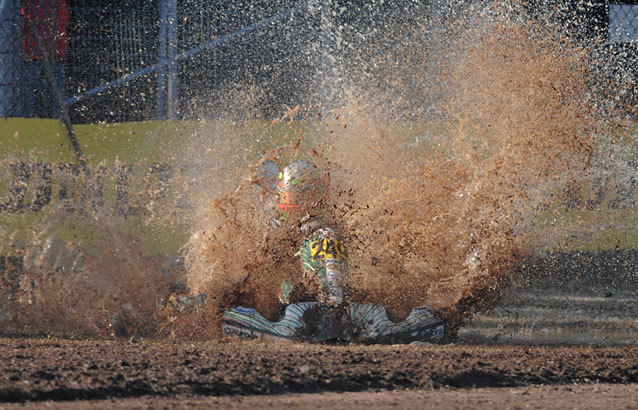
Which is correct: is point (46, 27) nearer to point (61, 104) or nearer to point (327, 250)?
point (61, 104)

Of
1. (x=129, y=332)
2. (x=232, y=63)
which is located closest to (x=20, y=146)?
(x=232, y=63)

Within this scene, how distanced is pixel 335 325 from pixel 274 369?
4.32 feet

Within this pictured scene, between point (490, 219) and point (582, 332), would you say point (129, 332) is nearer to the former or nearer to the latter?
point (490, 219)

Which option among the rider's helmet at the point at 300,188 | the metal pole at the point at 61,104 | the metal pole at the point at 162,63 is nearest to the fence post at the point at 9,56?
the metal pole at the point at 61,104

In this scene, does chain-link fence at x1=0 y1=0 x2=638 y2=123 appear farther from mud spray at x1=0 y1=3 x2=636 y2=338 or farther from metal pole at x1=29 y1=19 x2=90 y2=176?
mud spray at x1=0 y1=3 x2=636 y2=338

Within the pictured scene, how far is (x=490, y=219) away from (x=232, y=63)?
4.69 meters

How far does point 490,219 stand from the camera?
5508 mm

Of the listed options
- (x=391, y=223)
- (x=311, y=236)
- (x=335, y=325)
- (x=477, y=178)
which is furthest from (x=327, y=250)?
(x=477, y=178)

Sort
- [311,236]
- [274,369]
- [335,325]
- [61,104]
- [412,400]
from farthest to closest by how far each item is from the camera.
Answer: [61,104], [311,236], [335,325], [274,369], [412,400]

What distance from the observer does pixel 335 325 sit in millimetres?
4797

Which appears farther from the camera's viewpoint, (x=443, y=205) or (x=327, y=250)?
(x=443, y=205)

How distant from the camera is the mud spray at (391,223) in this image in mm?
5266

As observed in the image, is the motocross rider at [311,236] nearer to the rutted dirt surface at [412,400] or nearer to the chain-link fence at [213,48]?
the rutted dirt surface at [412,400]

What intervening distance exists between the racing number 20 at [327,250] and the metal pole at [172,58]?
4.00 metres
